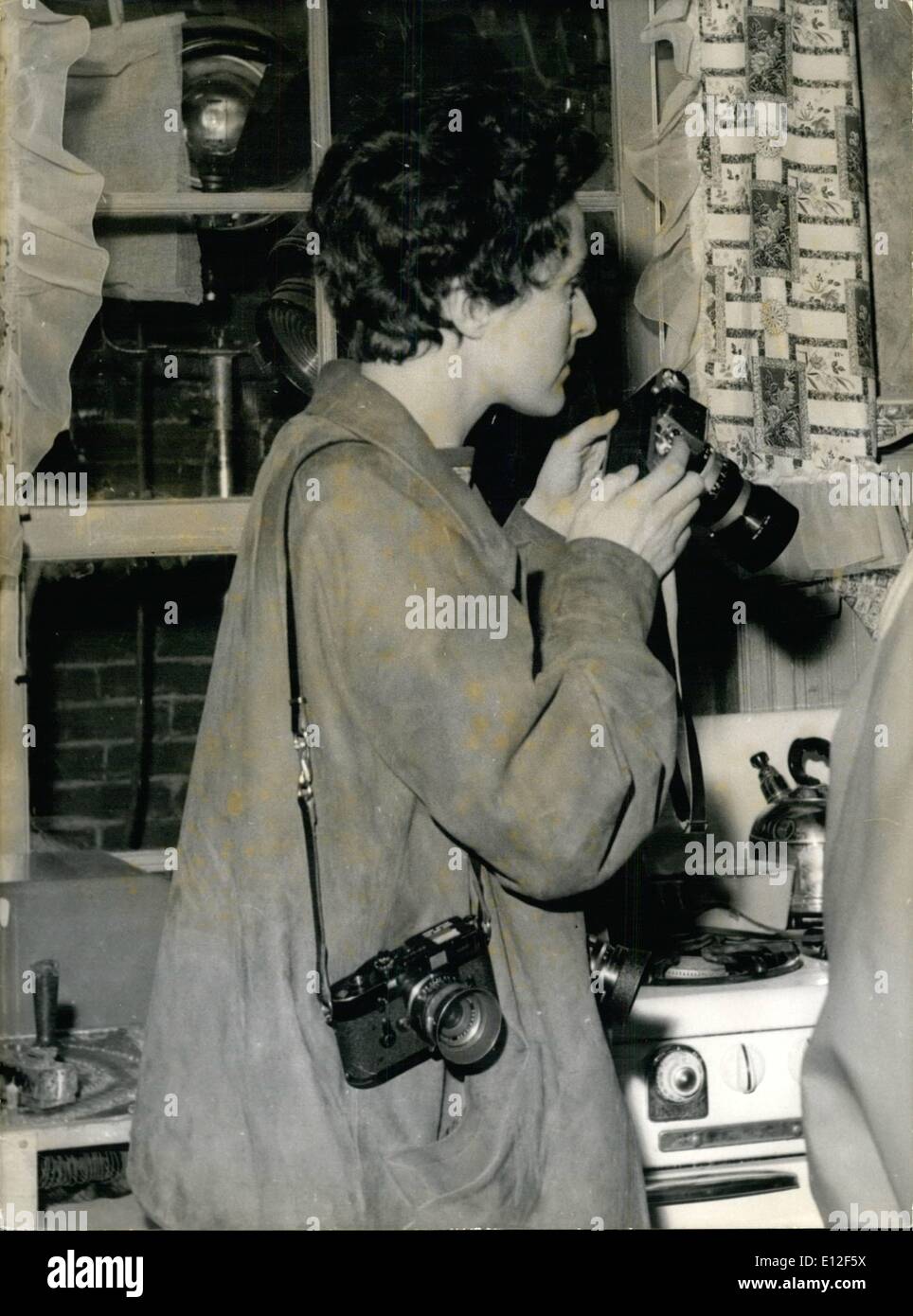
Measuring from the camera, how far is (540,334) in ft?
3.90

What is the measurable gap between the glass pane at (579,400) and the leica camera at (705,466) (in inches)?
13.4

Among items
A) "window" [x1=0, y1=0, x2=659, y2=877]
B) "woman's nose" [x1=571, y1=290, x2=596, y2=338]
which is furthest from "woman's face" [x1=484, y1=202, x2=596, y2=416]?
"window" [x1=0, y1=0, x2=659, y2=877]

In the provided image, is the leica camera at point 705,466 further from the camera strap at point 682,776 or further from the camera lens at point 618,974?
the camera lens at point 618,974

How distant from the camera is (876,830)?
1087mm

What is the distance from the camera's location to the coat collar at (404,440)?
108 centimetres

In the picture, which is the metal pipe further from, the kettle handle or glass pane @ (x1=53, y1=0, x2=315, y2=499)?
the kettle handle

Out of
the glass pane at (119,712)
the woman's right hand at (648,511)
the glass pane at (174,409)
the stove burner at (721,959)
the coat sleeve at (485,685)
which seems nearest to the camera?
the coat sleeve at (485,685)

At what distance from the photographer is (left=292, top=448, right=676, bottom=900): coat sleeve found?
3.27 feet

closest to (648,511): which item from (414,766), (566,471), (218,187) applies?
(566,471)

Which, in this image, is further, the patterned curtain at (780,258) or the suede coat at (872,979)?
the patterned curtain at (780,258)

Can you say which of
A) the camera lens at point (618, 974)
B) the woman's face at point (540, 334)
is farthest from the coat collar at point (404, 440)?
the camera lens at point (618, 974)

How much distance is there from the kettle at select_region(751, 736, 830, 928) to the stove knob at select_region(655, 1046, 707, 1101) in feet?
1.24
